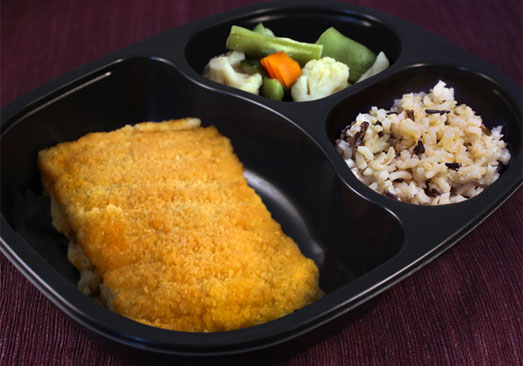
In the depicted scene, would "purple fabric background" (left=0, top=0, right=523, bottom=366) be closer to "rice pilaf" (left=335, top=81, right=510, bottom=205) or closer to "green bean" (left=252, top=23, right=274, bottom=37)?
"rice pilaf" (left=335, top=81, right=510, bottom=205)

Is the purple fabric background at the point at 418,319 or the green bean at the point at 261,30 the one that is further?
the green bean at the point at 261,30

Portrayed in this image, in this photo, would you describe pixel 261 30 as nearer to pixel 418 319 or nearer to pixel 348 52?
pixel 348 52

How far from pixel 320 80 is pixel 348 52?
0.75ft

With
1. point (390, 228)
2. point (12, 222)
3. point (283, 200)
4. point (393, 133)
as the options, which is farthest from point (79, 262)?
point (393, 133)

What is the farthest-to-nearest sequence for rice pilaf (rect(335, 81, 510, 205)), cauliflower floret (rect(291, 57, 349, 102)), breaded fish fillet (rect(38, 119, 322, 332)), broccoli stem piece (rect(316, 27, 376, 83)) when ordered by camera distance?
broccoli stem piece (rect(316, 27, 376, 83)), cauliflower floret (rect(291, 57, 349, 102)), rice pilaf (rect(335, 81, 510, 205)), breaded fish fillet (rect(38, 119, 322, 332))

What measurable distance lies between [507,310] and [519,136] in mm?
500

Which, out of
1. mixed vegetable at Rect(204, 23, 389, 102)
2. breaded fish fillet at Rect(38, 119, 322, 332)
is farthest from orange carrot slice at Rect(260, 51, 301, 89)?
breaded fish fillet at Rect(38, 119, 322, 332)

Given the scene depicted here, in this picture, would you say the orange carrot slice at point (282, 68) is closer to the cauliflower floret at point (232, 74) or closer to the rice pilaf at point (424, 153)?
the cauliflower floret at point (232, 74)

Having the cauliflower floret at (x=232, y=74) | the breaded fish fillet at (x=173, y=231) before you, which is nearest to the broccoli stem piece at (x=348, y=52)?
the cauliflower floret at (x=232, y=74)

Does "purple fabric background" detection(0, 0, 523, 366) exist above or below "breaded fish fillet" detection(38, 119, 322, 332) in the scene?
below

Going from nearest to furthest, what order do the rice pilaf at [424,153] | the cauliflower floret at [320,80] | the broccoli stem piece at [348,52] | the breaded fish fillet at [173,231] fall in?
the breaded fish fillet at [173,231]
the rice pilaf at [424,153]
the cauliflower floret at [320,80]
the broccoli stem piece at [348,52]

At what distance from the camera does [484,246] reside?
5.99ft

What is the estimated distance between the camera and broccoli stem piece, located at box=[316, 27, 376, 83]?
6.77 feet

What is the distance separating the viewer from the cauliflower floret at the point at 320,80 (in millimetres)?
1915
